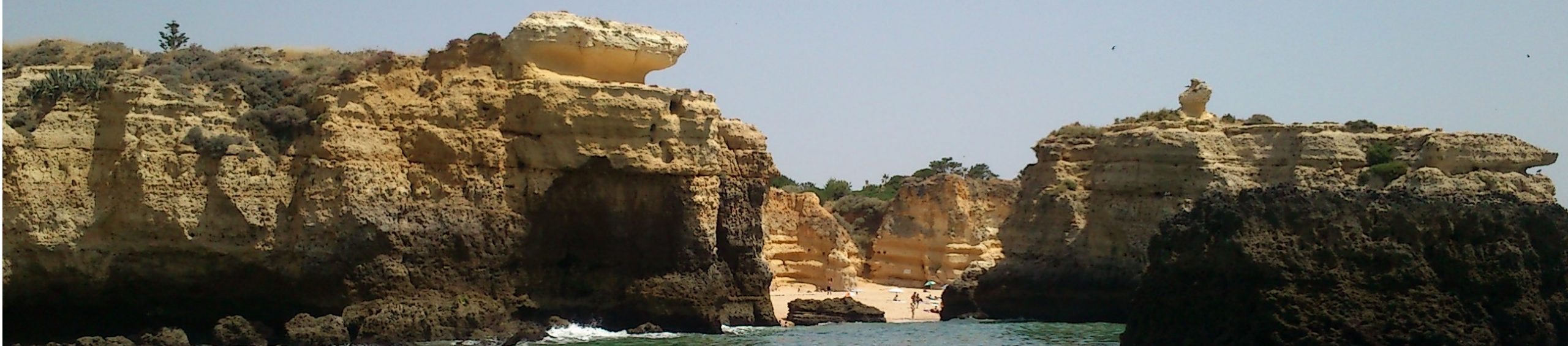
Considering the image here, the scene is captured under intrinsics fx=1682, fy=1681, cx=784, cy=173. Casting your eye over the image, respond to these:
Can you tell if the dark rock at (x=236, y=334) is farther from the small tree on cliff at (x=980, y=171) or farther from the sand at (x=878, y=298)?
the small tree on cliff at (x=980, y=171)

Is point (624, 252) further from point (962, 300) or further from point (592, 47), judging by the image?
point (962, 300)

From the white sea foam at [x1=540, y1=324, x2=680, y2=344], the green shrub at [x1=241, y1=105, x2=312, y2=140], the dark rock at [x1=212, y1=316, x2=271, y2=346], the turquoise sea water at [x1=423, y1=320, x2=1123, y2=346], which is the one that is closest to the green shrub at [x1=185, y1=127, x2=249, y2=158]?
the green shrub at [x1=241, y1=105, x2=312, y2=140]

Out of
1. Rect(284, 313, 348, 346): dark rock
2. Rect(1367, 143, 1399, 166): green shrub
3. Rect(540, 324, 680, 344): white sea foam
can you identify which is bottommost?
Rect(284, 313, 348, 346): dark rock

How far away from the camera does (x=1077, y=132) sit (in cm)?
4203

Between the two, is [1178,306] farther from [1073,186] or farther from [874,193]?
[874,193]

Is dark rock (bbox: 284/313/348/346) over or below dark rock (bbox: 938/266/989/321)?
below

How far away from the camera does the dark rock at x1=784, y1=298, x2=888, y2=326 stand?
35906 millimetres

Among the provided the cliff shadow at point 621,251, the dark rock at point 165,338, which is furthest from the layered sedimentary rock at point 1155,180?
the dark rock at point 165,338

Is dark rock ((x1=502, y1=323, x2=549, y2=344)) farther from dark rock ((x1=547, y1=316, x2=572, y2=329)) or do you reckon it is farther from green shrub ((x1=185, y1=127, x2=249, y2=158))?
green shrub ((x1=185, y1=127, x2=249, y2=158))

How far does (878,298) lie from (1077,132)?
8.15 m

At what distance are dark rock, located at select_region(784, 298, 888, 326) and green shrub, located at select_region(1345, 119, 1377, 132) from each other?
11.7m

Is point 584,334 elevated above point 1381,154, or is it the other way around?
point 1381,154

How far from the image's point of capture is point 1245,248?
21297 mm

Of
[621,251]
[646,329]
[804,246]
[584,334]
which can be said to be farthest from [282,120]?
[804,246]
